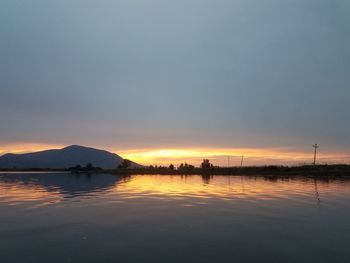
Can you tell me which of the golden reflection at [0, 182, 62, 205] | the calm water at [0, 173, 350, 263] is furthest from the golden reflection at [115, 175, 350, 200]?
the calm water at [0, 173, 350, 263]

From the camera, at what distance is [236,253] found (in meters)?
15.2

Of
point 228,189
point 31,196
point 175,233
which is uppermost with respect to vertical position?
point 228,189

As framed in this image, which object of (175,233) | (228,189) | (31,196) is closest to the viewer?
(175,233)

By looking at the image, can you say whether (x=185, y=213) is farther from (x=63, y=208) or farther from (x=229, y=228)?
(x=63, y=208)

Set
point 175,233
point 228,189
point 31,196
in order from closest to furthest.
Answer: point 175,233 < point 31,196 < point 228,189

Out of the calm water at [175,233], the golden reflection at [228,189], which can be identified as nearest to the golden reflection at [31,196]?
the calm water at [175,233]

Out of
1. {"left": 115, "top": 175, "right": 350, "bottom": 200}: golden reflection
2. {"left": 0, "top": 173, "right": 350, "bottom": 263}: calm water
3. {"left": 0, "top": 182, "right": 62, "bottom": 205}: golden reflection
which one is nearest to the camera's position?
{"left": 0, "top": 173, "right": 350, "bottom": 263}: calm water

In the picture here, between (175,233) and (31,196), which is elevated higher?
(175,233)

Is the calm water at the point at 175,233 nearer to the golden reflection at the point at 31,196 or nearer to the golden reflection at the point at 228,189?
the golden reflection at the point at 31,196

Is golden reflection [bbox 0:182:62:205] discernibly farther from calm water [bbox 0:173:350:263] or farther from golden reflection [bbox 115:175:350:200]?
golden reflection [bbox 115:175:350:200]

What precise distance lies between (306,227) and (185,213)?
371 inches

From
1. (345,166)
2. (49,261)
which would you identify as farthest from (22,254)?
(345,166)

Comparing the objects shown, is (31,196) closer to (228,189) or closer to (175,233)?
(228,189)

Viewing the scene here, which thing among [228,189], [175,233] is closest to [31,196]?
[228,189]
